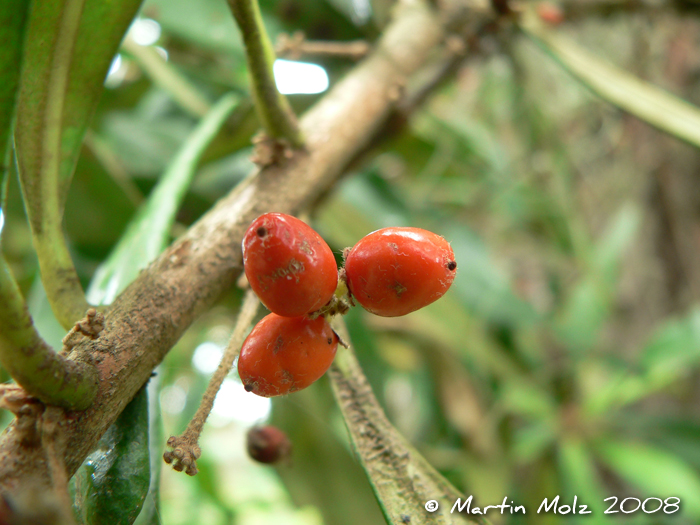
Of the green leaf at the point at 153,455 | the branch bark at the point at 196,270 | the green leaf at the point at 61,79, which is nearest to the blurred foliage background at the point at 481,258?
the green leaf at the point at 153,455

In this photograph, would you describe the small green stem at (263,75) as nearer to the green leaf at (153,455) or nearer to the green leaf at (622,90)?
the green leaf at (153,455)

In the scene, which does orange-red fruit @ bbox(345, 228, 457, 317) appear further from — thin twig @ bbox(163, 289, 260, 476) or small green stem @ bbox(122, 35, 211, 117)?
small green stem @ bbox(122, 35, 211, 117)

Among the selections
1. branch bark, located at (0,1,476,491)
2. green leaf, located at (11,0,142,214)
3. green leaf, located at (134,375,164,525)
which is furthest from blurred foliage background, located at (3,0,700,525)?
green leaf, located at (11,0,142,214)

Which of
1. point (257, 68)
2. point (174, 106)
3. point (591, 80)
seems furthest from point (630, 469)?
point (174, 106)

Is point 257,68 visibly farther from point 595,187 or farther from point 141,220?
point 595,187

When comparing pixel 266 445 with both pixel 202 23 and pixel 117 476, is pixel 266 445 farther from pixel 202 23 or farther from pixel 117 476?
pixel 202 23

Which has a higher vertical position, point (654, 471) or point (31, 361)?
point (31, 361)

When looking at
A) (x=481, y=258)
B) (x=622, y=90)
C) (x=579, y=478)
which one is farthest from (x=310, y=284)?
(x=579, y=478)
